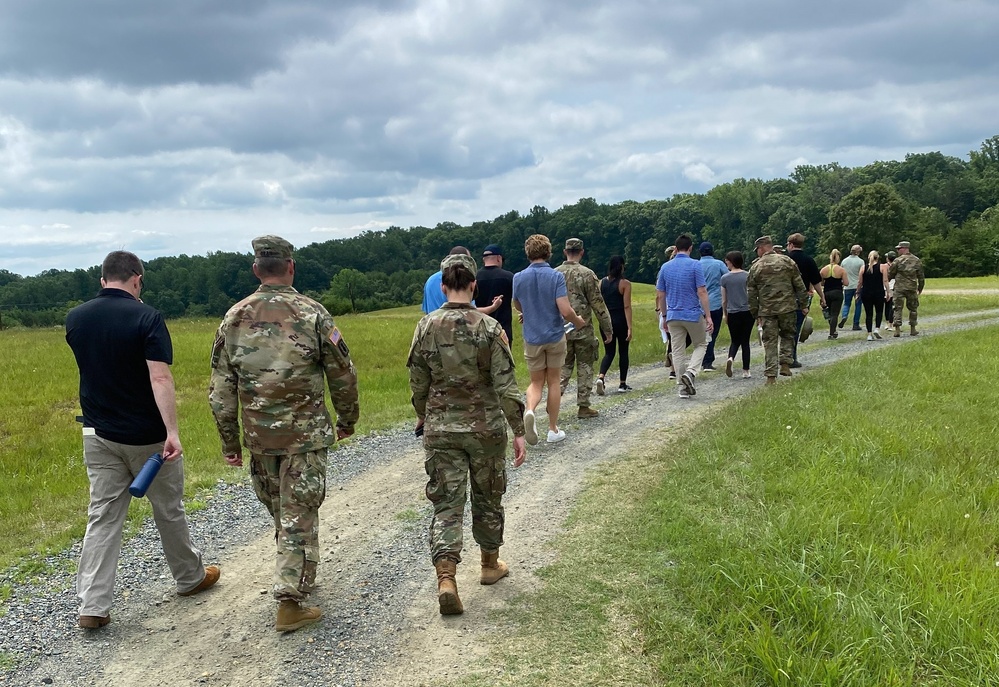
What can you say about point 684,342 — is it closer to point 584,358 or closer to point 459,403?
point 584,358

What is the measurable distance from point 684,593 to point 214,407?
126 inches

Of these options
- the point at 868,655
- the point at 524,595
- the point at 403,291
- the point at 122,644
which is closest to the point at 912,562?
the point at 868,655

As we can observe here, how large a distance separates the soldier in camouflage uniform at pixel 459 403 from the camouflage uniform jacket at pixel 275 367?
24.1 inches

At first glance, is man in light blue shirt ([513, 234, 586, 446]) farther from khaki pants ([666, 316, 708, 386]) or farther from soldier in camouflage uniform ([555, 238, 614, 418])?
khaki pants ([666, 316, 708, 386])

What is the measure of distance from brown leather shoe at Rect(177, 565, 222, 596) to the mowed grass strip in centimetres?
228

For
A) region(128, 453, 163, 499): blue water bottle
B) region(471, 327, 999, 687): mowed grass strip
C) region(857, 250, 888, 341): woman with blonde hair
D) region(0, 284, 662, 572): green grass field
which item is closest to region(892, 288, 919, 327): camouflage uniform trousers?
region(857, 250, 888, 341): woman with blonde hair

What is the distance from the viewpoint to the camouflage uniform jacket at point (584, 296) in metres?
8.91

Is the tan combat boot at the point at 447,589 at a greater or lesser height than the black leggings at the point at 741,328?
lesser

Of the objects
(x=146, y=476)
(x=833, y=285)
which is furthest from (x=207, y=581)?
(x=833, y=285)

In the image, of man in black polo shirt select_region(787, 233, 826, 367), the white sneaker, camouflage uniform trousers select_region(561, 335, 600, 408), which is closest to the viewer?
the white sneaker

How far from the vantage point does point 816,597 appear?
3.62m

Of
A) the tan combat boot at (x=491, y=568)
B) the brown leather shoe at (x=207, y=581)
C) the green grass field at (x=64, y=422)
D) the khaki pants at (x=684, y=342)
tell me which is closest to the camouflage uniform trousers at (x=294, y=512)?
the brown leather shoe at (x=207, y=581)

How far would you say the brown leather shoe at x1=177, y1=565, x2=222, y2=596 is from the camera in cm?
479

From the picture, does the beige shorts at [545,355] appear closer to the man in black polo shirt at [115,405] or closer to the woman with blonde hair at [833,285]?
the man in black polo shirt at [115,405]
